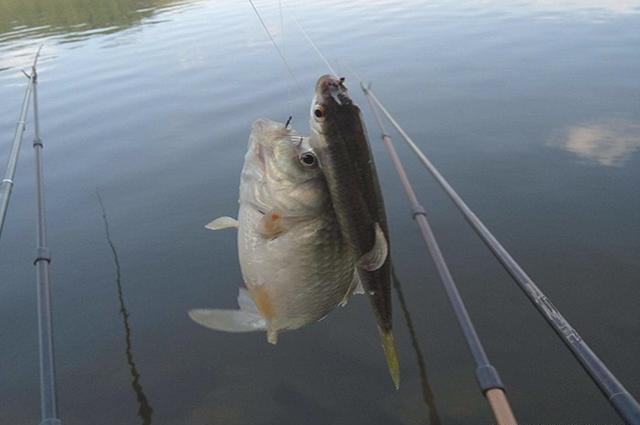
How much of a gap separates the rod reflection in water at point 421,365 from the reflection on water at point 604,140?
17.3 feet

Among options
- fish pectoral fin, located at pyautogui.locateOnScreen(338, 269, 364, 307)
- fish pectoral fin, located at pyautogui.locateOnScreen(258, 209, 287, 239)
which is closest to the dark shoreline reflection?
fish pectoral fin, located at pyautogui.locateOnScreen(258, 209, 287, 239)

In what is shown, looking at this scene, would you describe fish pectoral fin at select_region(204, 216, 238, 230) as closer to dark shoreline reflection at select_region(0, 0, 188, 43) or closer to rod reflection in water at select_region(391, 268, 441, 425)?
rod reflection in water at select_region(391, 268, 441, 425)

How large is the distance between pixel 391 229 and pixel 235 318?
21.0 ft

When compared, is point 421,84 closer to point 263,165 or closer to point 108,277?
point 108,277

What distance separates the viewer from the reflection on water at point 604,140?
9.48 metres

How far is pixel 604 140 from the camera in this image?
33.1 ft

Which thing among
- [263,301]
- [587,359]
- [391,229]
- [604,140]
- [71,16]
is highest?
[71,16]

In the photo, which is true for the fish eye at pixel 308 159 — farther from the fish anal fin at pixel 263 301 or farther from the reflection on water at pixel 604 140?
the reflection on water at pixel 604 140

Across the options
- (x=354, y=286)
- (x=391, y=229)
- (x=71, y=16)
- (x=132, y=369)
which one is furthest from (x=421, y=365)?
(x=71, y=16)

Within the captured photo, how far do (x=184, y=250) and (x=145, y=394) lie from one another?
2.98 metres

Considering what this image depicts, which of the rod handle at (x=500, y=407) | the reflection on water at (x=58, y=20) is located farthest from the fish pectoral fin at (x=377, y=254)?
the reflection on water at (x=58, y=20)

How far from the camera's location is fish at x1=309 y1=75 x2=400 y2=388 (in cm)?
190

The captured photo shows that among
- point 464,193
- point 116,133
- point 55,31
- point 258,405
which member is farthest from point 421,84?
point 55,31

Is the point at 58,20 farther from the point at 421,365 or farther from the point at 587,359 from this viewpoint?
the point at 587,359
